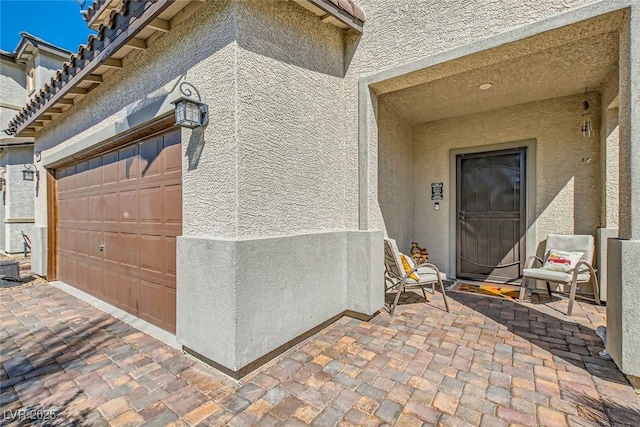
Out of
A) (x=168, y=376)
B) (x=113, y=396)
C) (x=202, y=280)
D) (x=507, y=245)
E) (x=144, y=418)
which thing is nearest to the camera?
(x=144, y=418)

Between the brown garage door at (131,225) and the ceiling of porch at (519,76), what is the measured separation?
3.70m

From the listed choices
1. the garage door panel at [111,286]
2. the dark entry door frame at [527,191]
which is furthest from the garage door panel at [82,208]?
the dark entry door frame at [527,191]

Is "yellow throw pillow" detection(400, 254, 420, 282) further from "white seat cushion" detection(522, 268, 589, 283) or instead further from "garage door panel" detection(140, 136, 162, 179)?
"garage door panel" detection(140, 136, 162, 179)

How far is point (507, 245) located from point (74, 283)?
9.96 meters

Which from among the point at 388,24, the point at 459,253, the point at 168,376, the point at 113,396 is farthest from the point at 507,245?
the point at 113,396

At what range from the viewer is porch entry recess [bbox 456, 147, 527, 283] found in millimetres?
6496

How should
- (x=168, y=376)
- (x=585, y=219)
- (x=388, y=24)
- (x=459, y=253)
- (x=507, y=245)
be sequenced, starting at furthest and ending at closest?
1. (x=459, y=253)
2. (x=507, y=245)
3. (x=585, y=219)
4. (x=388, y=24)
5. (x=168, y=376)

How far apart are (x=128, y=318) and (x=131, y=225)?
1530mm

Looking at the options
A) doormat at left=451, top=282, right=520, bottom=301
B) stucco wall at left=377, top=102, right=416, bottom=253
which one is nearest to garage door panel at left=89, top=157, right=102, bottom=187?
stucco wall at left=377, top=102, right=416, bottom=253

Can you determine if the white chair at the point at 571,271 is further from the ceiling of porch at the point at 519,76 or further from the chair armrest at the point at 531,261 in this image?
the ceiling of porch at the point at 519,76

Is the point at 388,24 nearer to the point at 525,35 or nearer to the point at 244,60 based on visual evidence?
the point at 525,35

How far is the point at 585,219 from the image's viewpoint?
18.7 feet

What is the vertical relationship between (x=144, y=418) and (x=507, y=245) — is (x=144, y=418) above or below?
below

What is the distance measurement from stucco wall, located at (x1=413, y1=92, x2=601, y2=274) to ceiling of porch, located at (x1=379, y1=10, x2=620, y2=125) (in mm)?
290
